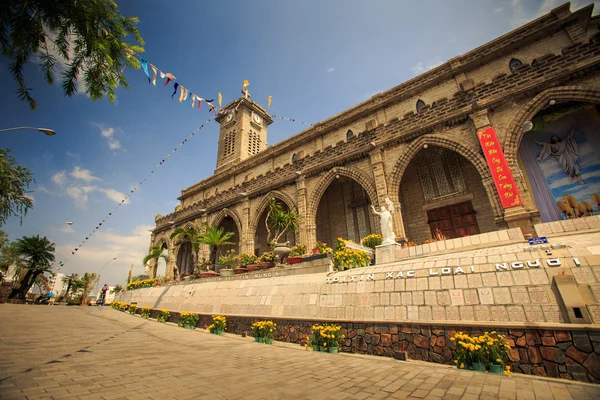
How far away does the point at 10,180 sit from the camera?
789 cm

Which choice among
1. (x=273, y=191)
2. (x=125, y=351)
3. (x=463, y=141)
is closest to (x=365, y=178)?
(x=463, y=141)

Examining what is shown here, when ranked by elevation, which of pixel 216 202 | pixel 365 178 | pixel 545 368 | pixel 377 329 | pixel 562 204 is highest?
pixel 216 202

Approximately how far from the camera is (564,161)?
12.1 meters

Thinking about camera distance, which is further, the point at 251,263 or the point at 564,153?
the point at 251,263

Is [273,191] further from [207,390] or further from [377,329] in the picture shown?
[207,390]

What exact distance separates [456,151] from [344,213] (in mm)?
8366

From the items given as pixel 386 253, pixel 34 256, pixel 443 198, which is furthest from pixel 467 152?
pixel 34 256

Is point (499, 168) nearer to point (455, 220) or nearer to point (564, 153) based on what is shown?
point (564, 153)

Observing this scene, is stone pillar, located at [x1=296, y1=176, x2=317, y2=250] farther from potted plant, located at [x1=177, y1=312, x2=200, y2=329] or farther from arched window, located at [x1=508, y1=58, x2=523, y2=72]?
arched window, located at [x1=508, y1=58, x2=523, y2=72]

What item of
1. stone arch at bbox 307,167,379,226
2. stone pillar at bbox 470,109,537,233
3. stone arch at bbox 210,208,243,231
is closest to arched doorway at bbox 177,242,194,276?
stone arch at bbox 210,208,243,231

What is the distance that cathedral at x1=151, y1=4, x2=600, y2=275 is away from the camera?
37.6 ft

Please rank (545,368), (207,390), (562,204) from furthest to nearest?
(562,204) < (545,368) < (207,390)

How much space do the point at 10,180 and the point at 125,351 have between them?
680 centimetres

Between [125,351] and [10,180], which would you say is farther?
[10,180]
